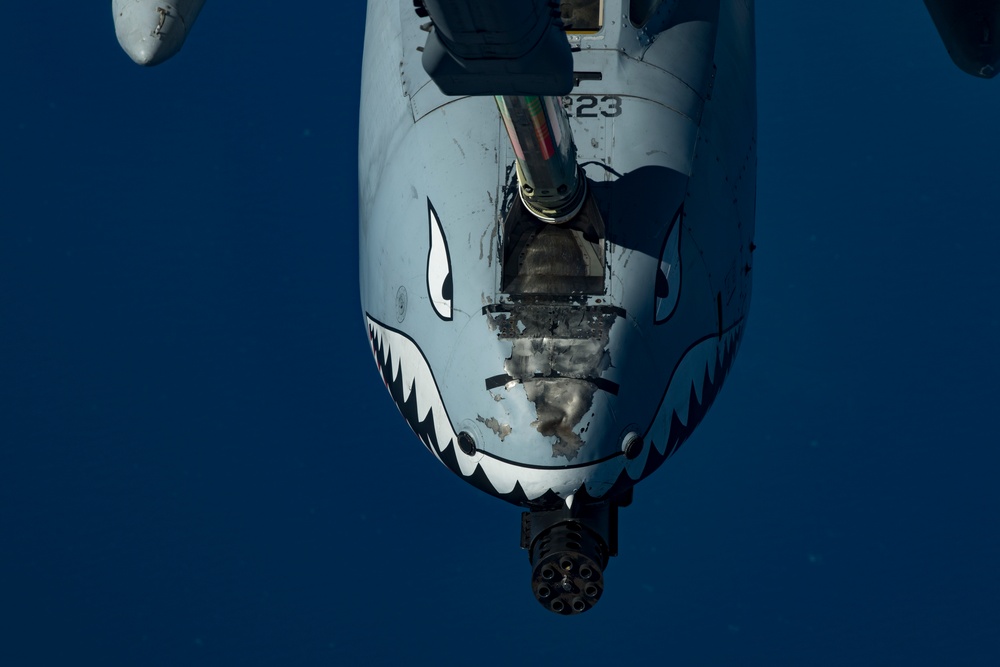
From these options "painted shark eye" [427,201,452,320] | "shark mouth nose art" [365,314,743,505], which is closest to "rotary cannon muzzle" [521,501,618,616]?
"shark mouth nose art" [365,314,743,505]

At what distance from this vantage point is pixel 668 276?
13.2 meters

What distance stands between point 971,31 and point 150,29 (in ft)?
25.6

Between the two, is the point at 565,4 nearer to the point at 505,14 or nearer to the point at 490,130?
the point at 490,130

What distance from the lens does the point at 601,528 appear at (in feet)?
45.0

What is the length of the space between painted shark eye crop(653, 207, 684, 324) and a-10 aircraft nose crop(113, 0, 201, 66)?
16.9 ft

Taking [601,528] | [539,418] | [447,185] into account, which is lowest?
[601,528]

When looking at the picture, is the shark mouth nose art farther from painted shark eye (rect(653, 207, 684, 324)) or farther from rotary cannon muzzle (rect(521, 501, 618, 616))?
painted shark eye (rect(653, 207, 684, 324))

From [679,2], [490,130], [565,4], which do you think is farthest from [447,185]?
[679,2]

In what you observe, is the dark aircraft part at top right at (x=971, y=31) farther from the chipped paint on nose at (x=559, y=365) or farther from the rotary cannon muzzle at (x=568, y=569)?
the rotary cannon muzzle at (x=568, y=569)

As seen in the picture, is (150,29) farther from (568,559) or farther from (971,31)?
(971,31)

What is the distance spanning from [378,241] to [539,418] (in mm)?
2806

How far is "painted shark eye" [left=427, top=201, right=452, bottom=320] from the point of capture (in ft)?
43.5

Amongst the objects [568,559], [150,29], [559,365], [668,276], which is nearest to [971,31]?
[668,276]

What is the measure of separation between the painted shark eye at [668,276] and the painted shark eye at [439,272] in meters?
1.75
